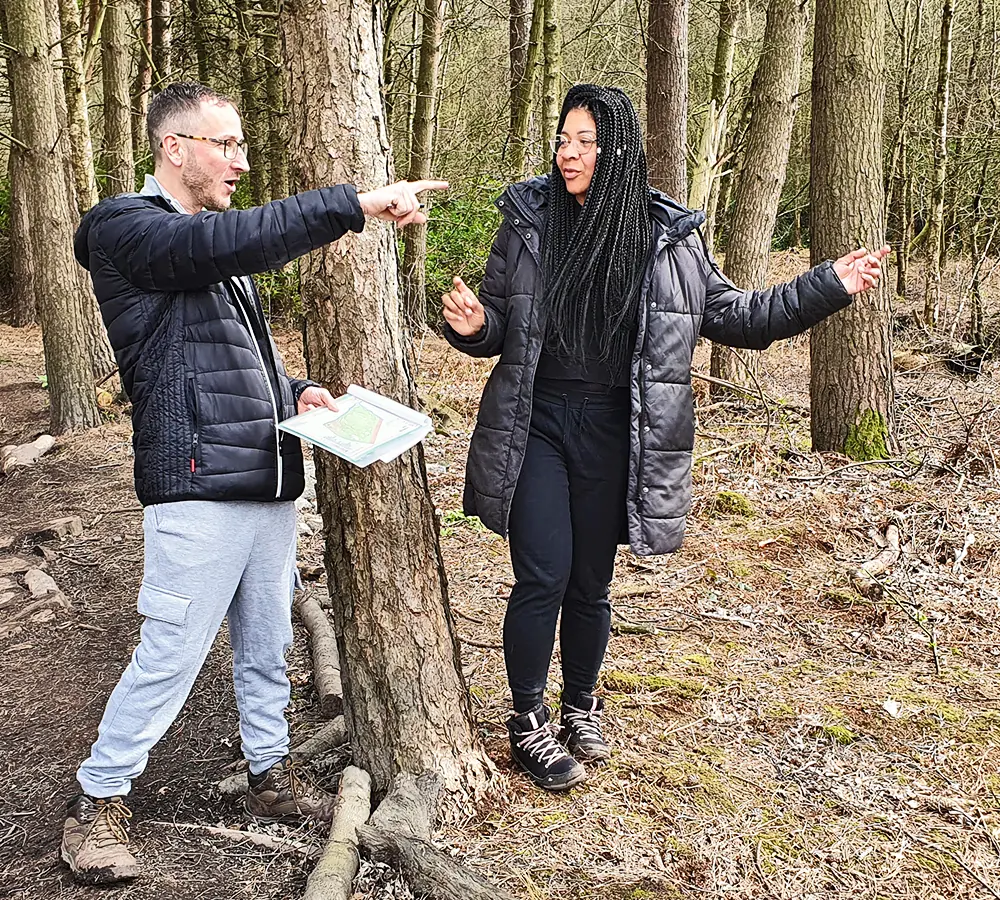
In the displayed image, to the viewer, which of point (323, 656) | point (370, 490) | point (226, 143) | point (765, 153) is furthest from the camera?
point (765, 153)

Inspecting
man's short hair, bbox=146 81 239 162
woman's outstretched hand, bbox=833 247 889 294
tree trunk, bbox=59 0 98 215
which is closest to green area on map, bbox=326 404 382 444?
man's short hair, bbox=146 81 239 162

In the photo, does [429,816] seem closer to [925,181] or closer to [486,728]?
[486,728]

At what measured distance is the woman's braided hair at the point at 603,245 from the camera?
10.5 ft

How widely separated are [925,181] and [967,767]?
1250 centimetres

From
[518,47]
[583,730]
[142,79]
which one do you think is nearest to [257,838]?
[583,730]

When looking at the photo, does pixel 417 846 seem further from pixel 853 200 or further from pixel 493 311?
pixel 853 200

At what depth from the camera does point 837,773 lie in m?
3.60

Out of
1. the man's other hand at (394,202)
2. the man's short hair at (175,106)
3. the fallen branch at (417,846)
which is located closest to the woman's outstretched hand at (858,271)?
the man's other hand at (394,202)

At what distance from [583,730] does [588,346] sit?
143 centimetres

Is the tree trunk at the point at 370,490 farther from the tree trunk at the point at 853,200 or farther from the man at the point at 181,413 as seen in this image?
the tree trunk at the point at 853,200

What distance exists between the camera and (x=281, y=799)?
3318 mm

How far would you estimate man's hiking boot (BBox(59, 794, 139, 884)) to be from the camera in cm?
287

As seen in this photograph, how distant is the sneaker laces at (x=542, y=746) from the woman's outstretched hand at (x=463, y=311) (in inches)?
56.3

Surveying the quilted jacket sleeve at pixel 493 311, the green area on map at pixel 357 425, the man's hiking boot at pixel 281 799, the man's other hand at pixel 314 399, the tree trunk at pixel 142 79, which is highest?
the tree trunk at pixel 142 79
